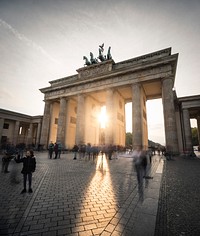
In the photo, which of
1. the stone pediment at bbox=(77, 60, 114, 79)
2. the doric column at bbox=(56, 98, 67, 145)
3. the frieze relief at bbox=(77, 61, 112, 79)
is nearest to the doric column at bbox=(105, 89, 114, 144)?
the stone pediment at bbox=(77, 60, 114, 79)

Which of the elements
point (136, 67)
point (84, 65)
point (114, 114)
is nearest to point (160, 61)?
point (136, 67)

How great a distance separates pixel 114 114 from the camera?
22.7m

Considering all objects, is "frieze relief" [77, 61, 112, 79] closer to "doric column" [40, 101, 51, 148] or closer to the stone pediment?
the stone pediment

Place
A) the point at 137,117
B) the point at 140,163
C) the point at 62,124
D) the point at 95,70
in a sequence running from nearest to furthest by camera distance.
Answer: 1. the point at 140,163
2. the point at 137,117
3. the point at 95,70
4. the point at 62,124

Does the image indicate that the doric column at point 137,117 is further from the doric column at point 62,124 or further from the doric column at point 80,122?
the doric column at point 62,124

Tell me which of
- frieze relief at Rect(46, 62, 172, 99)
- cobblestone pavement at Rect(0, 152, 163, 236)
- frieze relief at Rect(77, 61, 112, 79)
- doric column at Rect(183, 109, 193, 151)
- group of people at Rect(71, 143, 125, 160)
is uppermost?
frieze relief at Rect(77, 61, 112, 79)

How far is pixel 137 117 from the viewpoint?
19797mm

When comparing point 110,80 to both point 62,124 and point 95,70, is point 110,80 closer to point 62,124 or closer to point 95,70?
point 95,70

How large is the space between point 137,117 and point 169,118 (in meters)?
4.37

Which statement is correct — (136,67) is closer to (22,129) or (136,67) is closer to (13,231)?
(13,231)

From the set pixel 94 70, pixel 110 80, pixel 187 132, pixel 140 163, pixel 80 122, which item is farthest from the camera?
pixel 94 70

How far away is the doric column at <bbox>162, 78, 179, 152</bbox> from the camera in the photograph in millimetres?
17119

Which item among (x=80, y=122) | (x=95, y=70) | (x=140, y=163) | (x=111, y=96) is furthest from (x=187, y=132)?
(x=140, y=163)

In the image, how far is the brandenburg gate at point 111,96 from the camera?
19.0 meters
